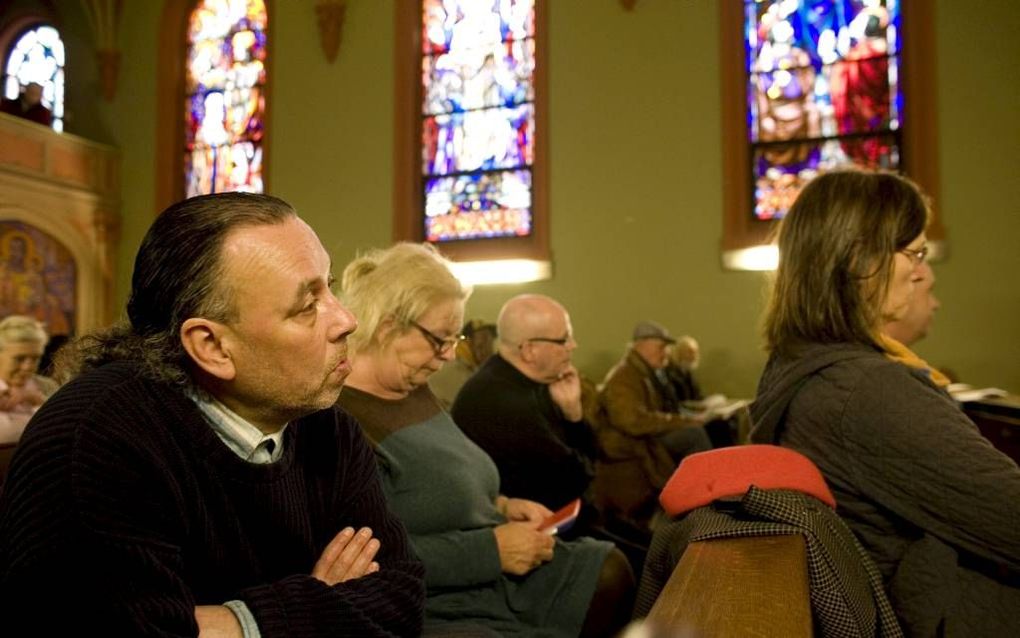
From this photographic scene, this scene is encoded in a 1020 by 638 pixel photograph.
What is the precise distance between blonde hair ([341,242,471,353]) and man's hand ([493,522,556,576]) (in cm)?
61

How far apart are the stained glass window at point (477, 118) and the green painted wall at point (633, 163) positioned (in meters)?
0.39

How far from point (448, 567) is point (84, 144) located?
9.50m

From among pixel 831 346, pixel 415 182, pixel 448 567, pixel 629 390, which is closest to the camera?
pixel 831 346

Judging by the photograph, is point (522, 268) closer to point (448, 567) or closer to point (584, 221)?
point (584, 221)

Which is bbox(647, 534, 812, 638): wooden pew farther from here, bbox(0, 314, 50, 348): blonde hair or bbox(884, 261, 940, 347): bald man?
bbox(0, 314, 50, 348): blonde hair

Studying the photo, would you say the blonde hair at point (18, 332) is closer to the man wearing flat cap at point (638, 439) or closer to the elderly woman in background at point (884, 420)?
the man wearing flat cap at point (638, 439)

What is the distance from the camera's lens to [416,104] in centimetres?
908

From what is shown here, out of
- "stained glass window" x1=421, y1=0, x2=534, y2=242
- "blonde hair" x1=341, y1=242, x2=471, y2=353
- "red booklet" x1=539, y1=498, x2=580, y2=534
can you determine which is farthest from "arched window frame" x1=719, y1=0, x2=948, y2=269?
"blonde hair" x1=341, y1=242, x2=471, y2=353

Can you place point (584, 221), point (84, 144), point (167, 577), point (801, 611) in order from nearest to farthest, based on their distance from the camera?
point (801, 611), point (167, 577), point (584, 221), point (84, 144)

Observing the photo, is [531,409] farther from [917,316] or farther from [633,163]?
[633,163]

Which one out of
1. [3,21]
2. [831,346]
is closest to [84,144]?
[3,21]

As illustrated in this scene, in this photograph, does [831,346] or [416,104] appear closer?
[831,346]

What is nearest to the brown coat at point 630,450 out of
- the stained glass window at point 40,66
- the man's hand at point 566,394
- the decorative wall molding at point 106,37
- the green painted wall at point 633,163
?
the man's hand at point 566,394

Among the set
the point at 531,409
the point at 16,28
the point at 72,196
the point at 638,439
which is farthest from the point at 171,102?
the point at 531,409
